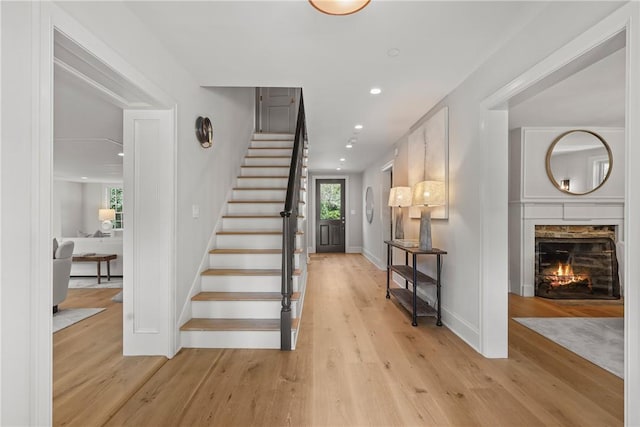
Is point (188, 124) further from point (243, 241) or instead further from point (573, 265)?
point (573, 265)

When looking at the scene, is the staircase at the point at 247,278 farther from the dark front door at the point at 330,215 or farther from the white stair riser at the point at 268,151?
the dark front door at the point at 330,215

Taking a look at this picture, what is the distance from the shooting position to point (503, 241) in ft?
8.14

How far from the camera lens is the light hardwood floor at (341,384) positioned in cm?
175

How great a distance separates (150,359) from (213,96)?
2563 millimetres

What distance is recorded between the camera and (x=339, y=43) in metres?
2.20

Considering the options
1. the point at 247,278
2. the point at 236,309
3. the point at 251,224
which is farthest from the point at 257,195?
the point at 236,309

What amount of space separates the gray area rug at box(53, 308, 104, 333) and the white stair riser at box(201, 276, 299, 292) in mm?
1504

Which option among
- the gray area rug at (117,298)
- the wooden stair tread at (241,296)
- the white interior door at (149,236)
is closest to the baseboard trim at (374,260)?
the wooden stair tread at (241,296)

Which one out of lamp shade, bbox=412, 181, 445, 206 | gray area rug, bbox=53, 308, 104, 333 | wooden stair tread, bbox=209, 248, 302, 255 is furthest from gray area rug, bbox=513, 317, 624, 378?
gray area rug, bbox=53, 308, 104, 333

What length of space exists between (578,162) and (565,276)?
5.31ft

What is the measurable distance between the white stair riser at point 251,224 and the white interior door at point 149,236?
1.36 m

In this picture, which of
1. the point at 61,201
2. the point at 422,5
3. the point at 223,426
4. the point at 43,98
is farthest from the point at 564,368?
the point at 61,201

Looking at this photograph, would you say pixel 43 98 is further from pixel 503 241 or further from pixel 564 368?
pixel 564 368

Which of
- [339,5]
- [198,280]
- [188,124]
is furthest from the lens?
[198,280]
